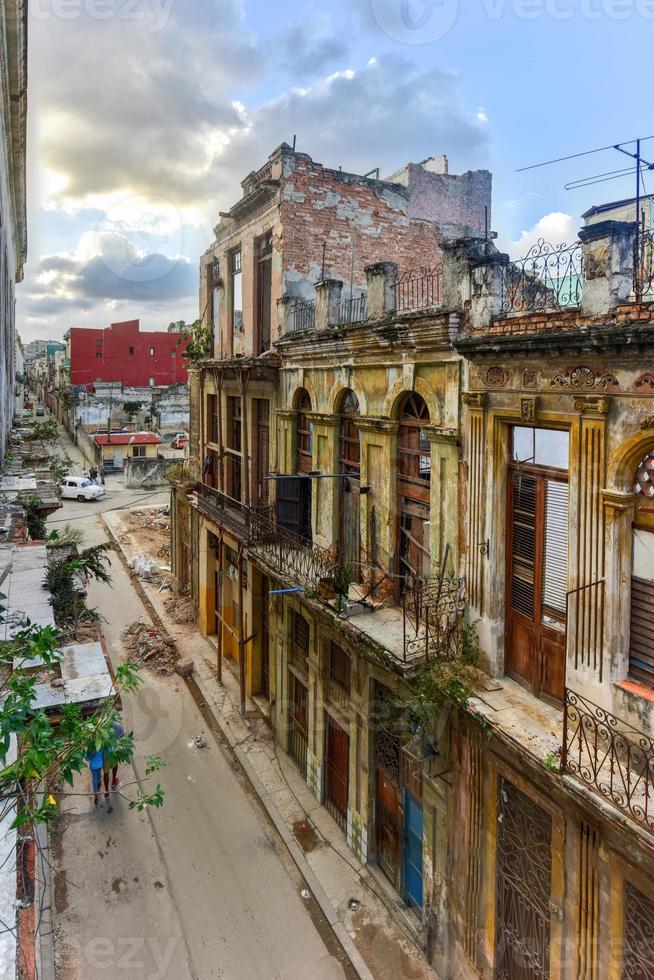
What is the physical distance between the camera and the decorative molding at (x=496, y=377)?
7.40 metres

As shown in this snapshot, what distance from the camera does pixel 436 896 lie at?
28.7 ft

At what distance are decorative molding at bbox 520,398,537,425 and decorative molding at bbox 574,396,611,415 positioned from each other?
581mm

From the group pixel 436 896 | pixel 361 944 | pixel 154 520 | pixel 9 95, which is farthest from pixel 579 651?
pixel 154 520

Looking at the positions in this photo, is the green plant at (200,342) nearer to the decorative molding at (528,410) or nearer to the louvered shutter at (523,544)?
the louvered shutter at (523,544)

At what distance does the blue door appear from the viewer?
376 inches

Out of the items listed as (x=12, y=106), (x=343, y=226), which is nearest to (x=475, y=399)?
(x=343, y=226)

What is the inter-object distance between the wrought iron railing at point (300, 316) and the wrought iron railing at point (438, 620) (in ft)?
22.6

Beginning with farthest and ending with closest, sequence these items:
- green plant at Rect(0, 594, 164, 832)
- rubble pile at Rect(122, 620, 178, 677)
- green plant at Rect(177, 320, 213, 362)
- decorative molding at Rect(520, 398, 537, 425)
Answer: green plant at Rect(177, 320, 213, 362) < rubble pile at Rect(122, 620, 178, 677) < decorative molding at Rect(520, 398, 537, 425) < green plant at Rect(0, 594, 164, 832)

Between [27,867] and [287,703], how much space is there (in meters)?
10.3

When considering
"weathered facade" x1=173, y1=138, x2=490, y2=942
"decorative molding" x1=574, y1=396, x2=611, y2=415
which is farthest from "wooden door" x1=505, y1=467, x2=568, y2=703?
"weathered facade" x1=173, y1=138, x2=490, y2=942

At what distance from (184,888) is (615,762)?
7729 millimetres

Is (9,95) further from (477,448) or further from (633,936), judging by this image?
(633,936)

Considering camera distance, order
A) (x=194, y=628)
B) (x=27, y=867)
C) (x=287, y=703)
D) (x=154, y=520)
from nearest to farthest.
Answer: (x=27, y=867) → (x=287, y=703) → (x=194, y=628) → (x=154, y=520)

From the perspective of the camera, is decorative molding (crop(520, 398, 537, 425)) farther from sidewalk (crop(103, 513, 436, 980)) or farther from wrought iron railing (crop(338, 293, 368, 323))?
sidewalk (crop(103, 513, 436, 980))
